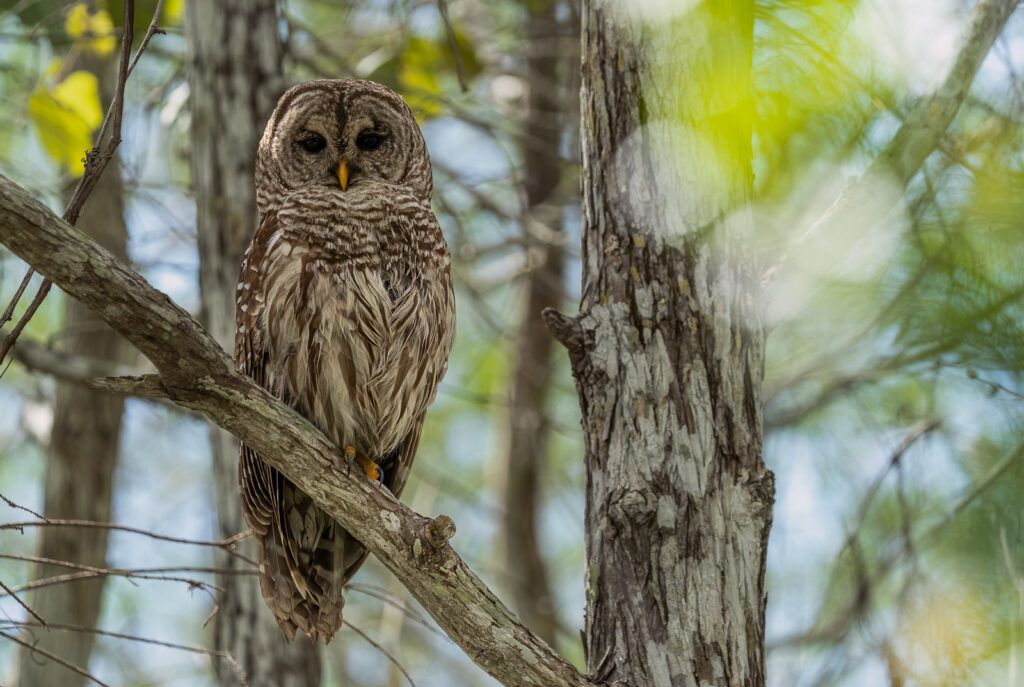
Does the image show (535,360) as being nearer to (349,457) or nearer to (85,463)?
(85,463)

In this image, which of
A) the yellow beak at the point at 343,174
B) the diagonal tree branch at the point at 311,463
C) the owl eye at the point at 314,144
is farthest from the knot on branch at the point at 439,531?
the owl eye at the point at 314,144

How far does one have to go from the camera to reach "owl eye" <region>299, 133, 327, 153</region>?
3.56 meters

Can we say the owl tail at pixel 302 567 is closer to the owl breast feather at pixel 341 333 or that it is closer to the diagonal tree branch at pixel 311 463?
the owl breast feather at pixel 341 333

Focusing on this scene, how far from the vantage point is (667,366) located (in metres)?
2.83

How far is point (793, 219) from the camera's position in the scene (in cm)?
325

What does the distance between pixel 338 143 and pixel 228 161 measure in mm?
946

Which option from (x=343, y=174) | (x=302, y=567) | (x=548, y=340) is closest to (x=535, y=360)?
(x=548, y=340)

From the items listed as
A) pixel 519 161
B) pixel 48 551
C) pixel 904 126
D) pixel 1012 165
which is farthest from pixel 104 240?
pixel 1012 165

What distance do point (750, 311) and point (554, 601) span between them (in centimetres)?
333

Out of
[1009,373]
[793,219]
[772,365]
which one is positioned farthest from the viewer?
[772,365]

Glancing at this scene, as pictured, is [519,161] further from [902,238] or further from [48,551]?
[902,238]

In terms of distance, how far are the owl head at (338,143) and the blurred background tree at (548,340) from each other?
305mm

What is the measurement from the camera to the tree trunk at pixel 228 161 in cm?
424

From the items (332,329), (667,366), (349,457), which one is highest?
(332,329)
